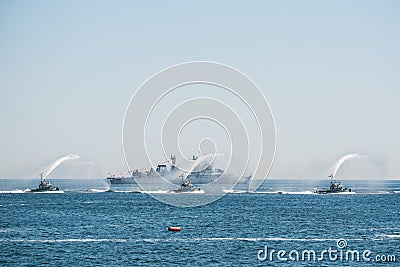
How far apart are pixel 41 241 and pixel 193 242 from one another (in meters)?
23.1

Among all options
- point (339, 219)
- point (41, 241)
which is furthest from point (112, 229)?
point (339, 219)

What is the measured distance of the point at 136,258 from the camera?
7962 cm

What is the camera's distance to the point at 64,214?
468 feet

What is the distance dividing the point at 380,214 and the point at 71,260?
91581 millimetres

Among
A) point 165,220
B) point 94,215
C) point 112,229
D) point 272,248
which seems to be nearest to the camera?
point 272,248

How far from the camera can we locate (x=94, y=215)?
14138 cm

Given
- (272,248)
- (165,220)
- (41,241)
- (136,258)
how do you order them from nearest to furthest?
(136,258), (272,248), (41,241), (165,220)

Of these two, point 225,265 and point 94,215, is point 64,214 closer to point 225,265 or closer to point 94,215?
point 94,215

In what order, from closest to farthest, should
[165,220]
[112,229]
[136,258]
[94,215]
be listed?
1. [136,258]
2. [112,229]
3. [165,220]
4. [94,215]

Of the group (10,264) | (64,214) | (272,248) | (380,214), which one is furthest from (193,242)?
(380,214)

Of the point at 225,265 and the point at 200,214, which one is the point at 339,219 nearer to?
the point at 200,214

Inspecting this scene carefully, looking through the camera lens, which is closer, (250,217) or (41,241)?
(41,241)

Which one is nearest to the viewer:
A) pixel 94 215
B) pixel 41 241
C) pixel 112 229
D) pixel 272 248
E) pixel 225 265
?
pixel 225 265

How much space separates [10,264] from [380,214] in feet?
321
